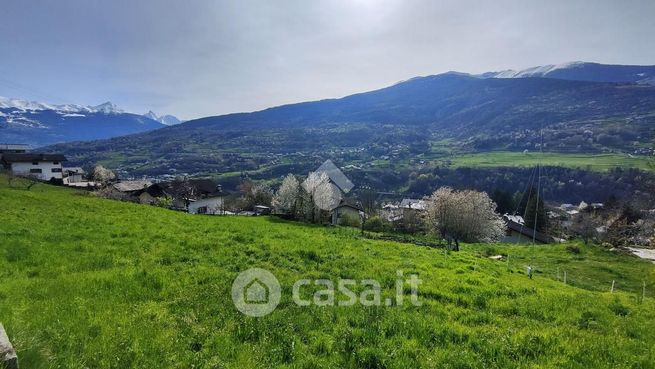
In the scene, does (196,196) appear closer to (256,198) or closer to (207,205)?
(207,205)

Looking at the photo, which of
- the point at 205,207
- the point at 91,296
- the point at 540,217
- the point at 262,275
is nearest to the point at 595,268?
the point at 262,275

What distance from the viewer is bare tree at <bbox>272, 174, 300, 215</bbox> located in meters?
69.9

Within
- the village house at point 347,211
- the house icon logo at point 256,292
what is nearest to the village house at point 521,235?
the village house at point 347,211

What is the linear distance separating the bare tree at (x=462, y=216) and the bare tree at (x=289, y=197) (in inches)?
1012

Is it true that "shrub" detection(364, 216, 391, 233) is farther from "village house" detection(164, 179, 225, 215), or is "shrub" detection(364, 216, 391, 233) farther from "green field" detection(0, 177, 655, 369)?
"green field" detection(0, 177, 655, 369)

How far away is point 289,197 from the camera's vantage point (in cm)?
7269

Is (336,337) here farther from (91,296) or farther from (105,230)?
→ (105,230)

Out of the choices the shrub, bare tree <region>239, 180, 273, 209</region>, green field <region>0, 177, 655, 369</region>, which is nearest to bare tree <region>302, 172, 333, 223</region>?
the shrub

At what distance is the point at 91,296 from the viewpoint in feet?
31.2

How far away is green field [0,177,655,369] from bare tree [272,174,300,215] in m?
52.3

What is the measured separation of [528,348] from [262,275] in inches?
336

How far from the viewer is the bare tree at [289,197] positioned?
69.9m

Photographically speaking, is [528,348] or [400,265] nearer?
[528,348]

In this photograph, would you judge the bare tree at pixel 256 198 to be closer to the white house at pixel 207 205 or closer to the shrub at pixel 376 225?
the white house at pixel 207 205
